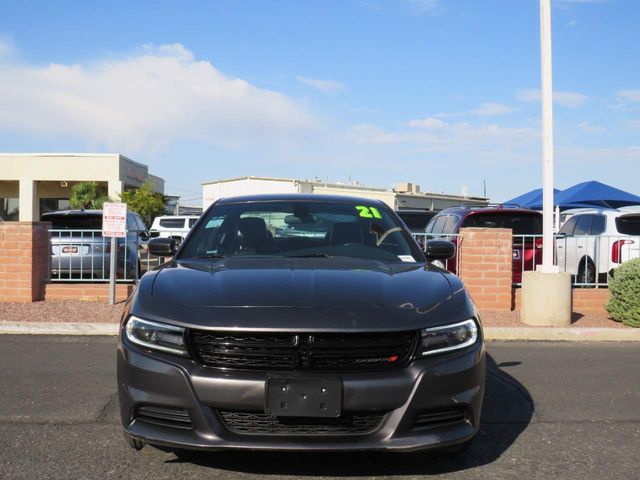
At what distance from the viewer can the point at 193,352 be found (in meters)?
3.27

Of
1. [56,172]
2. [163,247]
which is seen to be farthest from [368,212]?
[56,172]

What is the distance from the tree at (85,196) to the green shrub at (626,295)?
2815 cm

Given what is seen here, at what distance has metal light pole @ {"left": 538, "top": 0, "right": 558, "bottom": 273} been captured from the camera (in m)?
9.21

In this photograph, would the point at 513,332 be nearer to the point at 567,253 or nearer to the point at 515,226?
the point at 515,226

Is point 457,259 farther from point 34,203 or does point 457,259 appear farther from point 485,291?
point 34,203

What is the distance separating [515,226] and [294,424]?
8.92 m

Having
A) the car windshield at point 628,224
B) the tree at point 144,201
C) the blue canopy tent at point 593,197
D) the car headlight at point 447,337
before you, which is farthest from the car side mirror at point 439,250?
the tree at point 144,201

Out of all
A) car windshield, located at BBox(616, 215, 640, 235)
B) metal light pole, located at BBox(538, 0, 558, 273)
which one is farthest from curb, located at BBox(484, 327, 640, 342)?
car windshield, located at BBox(616, 215, 640, 235)

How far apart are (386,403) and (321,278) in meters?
0.85

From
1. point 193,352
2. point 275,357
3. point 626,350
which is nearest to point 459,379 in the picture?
point 275,357

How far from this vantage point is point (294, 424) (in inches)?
126

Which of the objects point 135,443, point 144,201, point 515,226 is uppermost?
point 144,201

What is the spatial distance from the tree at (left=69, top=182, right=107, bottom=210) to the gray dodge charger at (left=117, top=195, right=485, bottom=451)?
1238 inches

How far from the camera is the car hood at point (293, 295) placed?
129 inches
